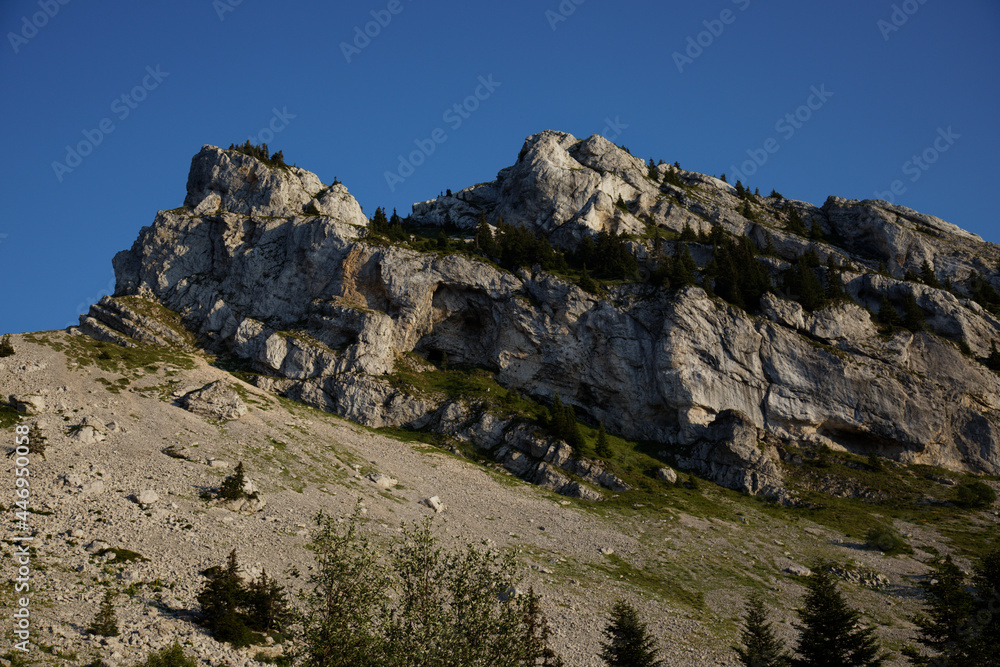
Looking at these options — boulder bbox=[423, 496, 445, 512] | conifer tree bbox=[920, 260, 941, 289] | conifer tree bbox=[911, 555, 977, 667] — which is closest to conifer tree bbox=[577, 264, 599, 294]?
boulder bbox=[423, 496, 445, 512]

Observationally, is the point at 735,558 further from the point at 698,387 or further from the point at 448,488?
the point at 698,387

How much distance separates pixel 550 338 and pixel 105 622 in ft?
266

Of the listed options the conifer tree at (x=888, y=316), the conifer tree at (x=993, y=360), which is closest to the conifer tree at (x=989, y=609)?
the conifer tree at (x=888, y=316)

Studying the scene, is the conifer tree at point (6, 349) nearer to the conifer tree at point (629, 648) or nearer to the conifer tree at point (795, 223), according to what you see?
the conifer tree at point (629, 648)

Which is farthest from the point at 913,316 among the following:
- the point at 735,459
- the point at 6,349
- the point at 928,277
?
the point at 6,349

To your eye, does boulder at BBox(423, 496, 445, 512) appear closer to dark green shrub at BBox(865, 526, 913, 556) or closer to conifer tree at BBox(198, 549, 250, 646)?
conifer tree at BBox(198, 549, 250, 646)

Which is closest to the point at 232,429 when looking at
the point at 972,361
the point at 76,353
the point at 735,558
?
the point at 76,353

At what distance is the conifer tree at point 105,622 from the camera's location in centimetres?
3016

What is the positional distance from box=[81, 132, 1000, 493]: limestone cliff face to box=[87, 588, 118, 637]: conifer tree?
54.6m

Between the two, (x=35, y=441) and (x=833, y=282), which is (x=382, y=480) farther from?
(x=833, y=282)

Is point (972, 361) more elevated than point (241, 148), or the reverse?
point (241, 148)

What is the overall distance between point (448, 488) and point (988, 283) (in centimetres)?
12208

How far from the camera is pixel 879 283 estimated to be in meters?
117

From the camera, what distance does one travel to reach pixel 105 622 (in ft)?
100
